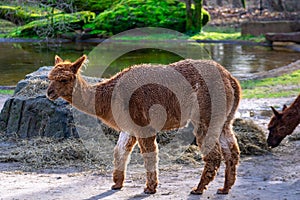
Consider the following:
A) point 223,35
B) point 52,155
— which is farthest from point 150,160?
point 223,35

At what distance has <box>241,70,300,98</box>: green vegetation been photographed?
562 inches

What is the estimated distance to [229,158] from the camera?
269 inches

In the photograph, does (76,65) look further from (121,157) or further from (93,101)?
(121,157)

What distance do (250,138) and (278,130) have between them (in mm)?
477

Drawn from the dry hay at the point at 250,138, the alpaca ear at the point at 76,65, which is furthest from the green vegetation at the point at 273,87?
the alpaca ear at the point at 76,65

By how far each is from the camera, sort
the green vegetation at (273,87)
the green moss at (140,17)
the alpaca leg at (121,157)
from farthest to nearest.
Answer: the green moss at (140,17)
the green vegetation at (273,87)
the alpaca leg at (121,157)

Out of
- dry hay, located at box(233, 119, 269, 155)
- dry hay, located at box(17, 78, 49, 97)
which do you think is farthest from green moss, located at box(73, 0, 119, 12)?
dry hay, located at box(233, 119, 269, 155)

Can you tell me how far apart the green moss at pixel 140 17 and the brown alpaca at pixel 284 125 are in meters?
22.5

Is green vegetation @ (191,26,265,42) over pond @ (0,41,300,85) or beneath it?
over

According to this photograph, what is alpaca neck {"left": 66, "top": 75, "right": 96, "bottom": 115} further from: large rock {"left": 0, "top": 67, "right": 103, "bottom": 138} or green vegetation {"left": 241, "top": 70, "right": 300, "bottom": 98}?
green vegetation {"left": 241, "top": 70, "right": 300, "bottom": 98}

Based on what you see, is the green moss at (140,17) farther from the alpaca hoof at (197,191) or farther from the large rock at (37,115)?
the alpaca hoof at (197,191)

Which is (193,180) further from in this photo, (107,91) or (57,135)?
(57,135)

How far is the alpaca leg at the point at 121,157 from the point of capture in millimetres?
7148

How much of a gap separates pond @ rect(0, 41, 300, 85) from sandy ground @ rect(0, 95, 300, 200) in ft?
33.9
